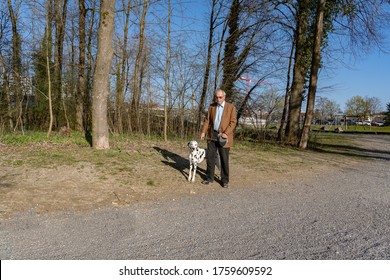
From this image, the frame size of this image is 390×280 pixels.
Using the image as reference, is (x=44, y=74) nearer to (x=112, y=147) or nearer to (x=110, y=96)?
(x=110, y=96)

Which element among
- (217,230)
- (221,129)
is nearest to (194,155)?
(221,129)

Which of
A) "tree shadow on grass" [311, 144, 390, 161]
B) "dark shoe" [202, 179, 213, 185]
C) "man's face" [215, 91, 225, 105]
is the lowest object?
"dark shoe" [202, 179, 213, 185]

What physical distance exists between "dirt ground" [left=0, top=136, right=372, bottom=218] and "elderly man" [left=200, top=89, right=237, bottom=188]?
606 millimetres

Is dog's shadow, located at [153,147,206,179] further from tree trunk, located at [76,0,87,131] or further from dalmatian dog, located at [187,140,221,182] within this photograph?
tree trunk, located at [76,0,87,131]

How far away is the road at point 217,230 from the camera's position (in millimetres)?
3242

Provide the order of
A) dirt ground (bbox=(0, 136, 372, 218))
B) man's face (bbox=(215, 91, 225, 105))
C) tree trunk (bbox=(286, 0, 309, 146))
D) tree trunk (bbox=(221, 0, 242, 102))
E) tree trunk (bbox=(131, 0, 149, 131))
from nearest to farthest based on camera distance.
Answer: dirt ground (bbox=(0, 136, 372, 218)) → man's face (bbox=(215, 91, 225, 105)) → tree trunk (bbox=(131, 0, 149, 131)) → tree trunk (bbox=(286, 0, 309, 146)) → tree trunk (bbox=(221, 0, 242, 102))

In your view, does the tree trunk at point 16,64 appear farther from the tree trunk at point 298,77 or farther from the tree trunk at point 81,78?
the tree trunk at point 298,77

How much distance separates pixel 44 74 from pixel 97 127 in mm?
8854

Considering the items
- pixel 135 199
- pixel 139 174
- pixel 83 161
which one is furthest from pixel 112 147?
pixel 135 199

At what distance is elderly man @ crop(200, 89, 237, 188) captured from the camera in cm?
608

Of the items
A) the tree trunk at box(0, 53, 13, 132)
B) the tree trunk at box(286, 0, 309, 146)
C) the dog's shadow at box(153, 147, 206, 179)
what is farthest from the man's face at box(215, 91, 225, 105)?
the tree trunk at box(0, 53, 13, 132)

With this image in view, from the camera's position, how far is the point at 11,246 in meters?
3.31

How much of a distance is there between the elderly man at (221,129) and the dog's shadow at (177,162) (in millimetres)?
953

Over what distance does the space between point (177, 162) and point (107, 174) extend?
2436 millimetres
